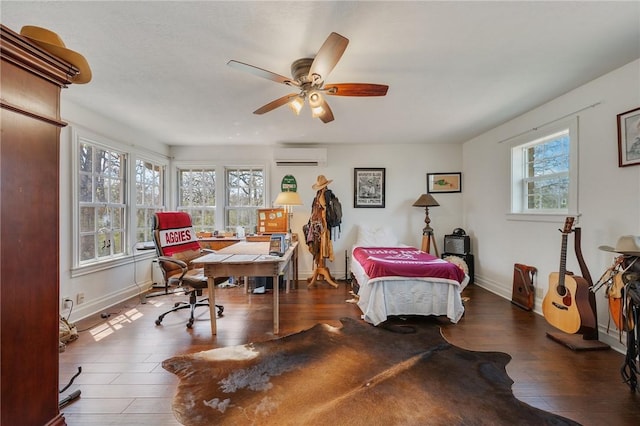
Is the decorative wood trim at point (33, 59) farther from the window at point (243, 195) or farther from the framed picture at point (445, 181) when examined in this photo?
the framed picture at point (445, 181)

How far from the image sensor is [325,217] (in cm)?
417

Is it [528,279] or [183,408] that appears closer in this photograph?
[183,408]

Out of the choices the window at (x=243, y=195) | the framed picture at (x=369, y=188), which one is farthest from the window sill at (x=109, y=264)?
the framed picture at (x=369, y=188)

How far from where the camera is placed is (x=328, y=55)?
159 centimetres

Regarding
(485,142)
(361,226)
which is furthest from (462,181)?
(361,226)

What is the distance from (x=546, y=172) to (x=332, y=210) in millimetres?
2819

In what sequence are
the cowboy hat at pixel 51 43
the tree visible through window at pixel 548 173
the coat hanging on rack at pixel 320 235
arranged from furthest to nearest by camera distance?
the coat hanging on rack at pixel 320 235
the tree visible through window at pixel 548 173
the cowboy hat at pixel 51 43

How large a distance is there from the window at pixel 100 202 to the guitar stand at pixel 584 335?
503 cm

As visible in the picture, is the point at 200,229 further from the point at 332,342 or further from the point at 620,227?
the point at 620,227

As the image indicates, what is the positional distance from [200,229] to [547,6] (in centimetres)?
506

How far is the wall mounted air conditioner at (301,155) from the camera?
446cm

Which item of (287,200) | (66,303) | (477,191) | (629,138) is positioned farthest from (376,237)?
(66,303)

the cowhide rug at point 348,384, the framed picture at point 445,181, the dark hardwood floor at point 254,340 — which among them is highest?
the framed picture at point 445,181

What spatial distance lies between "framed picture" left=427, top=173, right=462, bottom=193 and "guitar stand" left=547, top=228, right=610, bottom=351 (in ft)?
7.44
